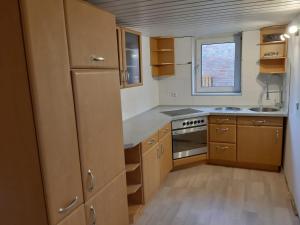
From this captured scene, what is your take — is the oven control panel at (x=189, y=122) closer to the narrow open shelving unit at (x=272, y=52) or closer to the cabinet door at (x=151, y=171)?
the cabinet door at (x=151, y=171)

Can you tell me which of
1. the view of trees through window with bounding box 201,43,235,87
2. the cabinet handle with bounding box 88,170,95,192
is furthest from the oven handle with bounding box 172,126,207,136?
the cabinet handle with bounding box 88,170,95,192

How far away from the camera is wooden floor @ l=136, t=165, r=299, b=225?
97.3 inches

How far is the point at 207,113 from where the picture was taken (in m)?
3.67

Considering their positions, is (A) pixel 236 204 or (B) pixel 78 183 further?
(A) pixel 236 204

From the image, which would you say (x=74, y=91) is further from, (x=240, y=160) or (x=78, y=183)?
(x=240, y=160)

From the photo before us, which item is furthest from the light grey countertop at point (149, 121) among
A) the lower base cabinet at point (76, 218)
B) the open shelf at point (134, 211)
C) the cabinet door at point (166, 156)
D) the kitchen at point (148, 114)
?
the lower base cabinet at point (76, 218)

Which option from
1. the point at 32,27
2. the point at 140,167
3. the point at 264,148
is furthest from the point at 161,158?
the point at 32,27

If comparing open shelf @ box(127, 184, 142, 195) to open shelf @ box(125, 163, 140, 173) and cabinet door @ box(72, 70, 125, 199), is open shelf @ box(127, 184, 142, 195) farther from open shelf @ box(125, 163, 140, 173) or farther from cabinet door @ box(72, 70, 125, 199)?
cabinet door @ box(72, 70, 125, 199)

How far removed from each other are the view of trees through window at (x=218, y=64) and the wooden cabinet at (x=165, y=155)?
1.48 meters

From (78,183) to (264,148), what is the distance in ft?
9.59

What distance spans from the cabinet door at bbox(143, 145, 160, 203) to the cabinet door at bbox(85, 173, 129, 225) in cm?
65

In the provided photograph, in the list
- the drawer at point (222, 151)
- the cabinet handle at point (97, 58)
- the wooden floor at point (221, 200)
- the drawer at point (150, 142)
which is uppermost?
the cabinet handle at point (97, 58)

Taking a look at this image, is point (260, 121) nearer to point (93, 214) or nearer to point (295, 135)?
point (295, 135)

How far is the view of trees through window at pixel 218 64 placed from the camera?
161 inches
